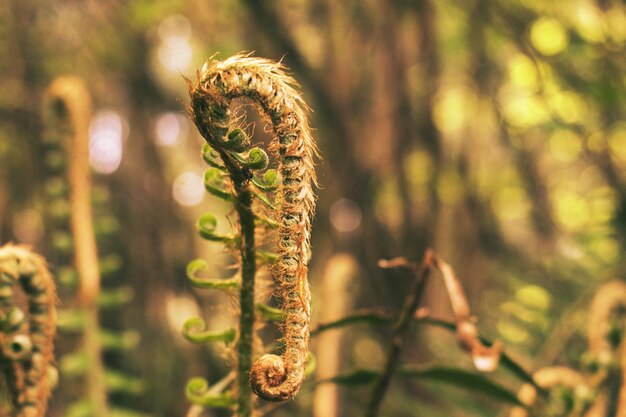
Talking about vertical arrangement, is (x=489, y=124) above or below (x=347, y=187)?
above

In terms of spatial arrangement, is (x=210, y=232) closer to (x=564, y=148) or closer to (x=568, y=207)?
(x=564, y=148)

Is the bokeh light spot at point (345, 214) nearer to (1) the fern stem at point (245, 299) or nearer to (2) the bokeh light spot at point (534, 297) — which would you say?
(2) the bokeh light spot at point (534, 297)

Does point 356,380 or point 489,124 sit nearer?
point 356,380

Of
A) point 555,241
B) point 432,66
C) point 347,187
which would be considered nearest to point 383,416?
point 347,187

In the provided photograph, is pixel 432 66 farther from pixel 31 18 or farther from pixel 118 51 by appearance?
pixel 31 18

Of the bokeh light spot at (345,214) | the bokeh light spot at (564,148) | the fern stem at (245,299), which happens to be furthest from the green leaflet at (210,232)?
the bokeh light spot at (564,148)

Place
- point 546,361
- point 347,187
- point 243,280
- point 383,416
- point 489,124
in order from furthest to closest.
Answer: point 489,124
point 347,187
point 383,416
point 546,361
point 243,280

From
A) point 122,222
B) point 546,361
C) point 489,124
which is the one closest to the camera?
point 546,361

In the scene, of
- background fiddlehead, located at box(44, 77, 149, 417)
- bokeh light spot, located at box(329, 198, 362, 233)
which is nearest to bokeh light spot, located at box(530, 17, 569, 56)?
bokeh light spot, located at box(329, 198, 362, 233)

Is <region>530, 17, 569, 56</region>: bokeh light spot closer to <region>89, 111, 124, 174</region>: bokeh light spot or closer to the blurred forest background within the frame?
the blurred forest background
